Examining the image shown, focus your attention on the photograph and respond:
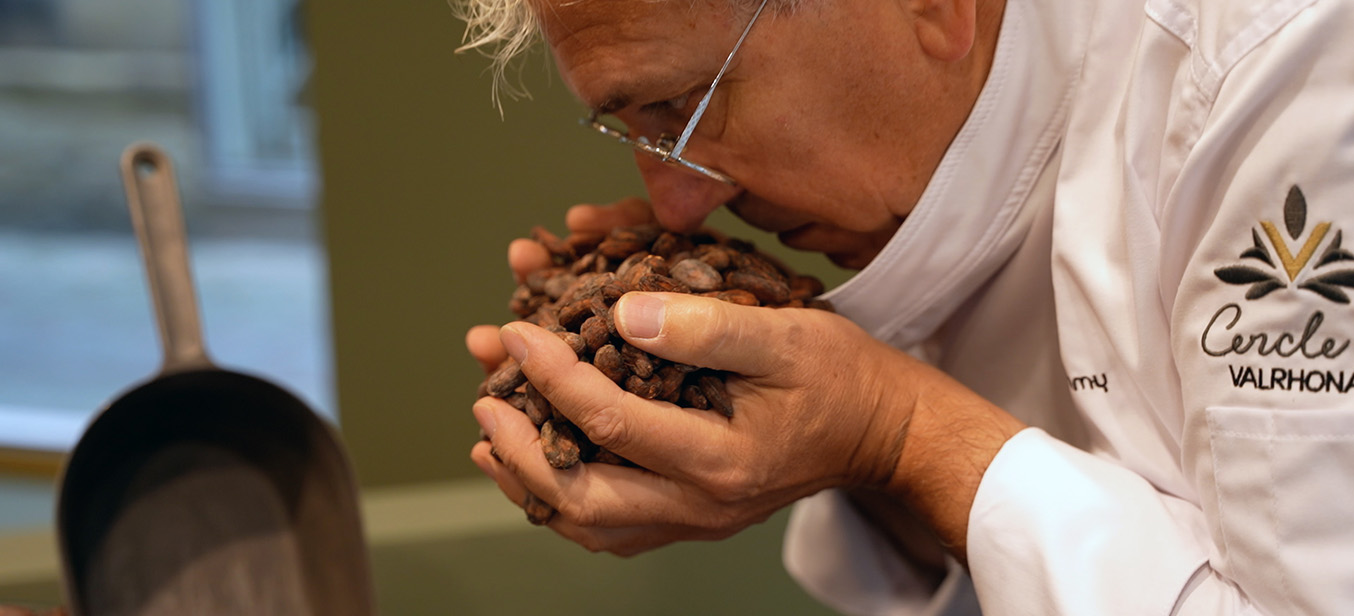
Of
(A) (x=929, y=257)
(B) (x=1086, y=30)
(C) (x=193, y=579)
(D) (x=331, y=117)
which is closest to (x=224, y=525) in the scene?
(C) (x=193, y=579)

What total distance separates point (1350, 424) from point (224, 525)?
1.14 meters

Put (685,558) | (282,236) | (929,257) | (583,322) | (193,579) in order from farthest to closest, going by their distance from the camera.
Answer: (282,236)
(685,558)
(193,579)
(929,257)
(583,322)

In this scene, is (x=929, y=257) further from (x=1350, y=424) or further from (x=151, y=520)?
(x=151, y=520)

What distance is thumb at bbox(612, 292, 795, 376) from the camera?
774 millimetres

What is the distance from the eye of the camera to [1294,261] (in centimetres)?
69

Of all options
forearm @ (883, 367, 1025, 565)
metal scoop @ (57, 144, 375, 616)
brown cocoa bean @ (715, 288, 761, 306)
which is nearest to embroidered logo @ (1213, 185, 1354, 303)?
forearm @ (883, 367, 1025, 565)

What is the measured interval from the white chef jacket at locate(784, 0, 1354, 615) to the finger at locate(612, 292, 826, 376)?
24 centimetres

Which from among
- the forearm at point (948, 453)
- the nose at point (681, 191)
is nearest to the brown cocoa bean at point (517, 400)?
the nose at point (681, 191)

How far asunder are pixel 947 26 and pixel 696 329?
1.20 ft

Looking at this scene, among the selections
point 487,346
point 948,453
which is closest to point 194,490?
point 487,346

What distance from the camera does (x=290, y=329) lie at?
3.53 meters

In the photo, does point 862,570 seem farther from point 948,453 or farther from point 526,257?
point 526,257

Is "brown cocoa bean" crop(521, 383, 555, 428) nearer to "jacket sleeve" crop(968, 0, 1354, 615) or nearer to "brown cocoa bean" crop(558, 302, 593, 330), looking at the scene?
"brown cocoa bean" crop(558, 302, 593, 330)

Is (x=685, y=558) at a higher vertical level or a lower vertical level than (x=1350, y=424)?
lower
